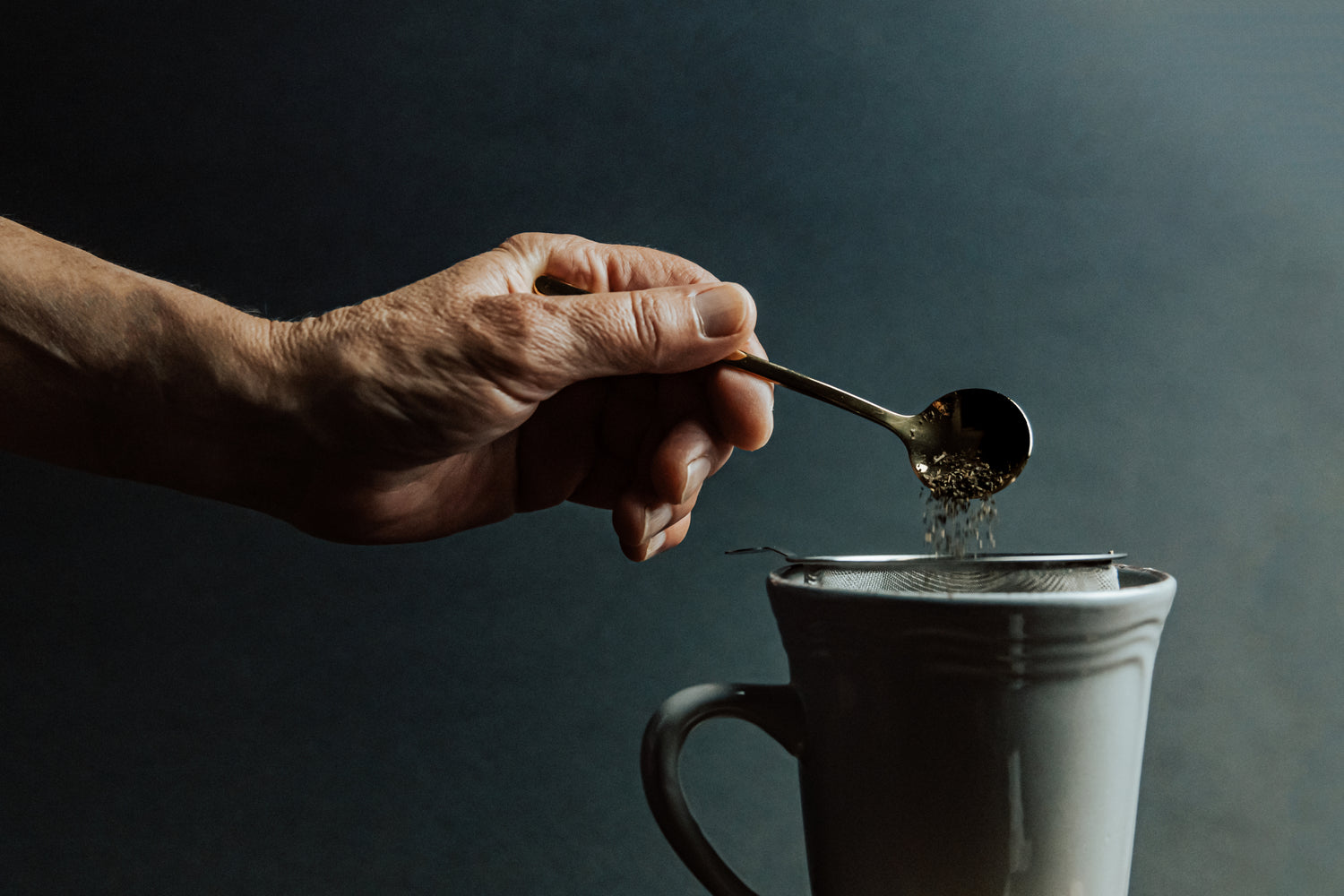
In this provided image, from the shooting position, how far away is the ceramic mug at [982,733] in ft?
0.94

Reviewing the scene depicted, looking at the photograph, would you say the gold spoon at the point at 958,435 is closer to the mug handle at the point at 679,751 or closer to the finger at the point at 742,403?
the finger at the point at 742,403

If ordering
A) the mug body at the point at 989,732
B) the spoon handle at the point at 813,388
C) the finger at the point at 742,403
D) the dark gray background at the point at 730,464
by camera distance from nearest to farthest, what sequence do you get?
the mug body at the point at 989,732, the spoon handle at the point at 813,388, the finger at the point at 742,403, the dark gray background at the point at 730,464

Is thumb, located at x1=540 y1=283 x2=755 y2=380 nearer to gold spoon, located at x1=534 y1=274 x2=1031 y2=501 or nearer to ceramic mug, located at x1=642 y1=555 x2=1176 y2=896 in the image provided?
gold spoon, located at x1=534 y1=274 x2=1031 y2=501

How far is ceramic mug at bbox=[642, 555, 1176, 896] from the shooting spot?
0.94 ft

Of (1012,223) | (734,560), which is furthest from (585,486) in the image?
(1012,223)

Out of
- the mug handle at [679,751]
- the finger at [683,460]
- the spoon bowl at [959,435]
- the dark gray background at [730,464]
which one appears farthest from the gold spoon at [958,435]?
the dark gray background at [730,464]

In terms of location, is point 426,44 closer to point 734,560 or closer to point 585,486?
point 585,486

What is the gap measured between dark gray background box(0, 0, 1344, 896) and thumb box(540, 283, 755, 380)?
398 millimetres

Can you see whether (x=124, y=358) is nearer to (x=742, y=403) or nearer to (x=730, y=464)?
(x=742, y=403)

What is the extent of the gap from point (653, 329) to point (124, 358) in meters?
0.30

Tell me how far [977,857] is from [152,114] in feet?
3.52

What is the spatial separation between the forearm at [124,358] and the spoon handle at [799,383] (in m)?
0.19

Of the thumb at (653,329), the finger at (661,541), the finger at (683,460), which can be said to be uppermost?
the thumb at (653,329)

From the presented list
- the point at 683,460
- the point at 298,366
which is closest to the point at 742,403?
the point at 683,460
